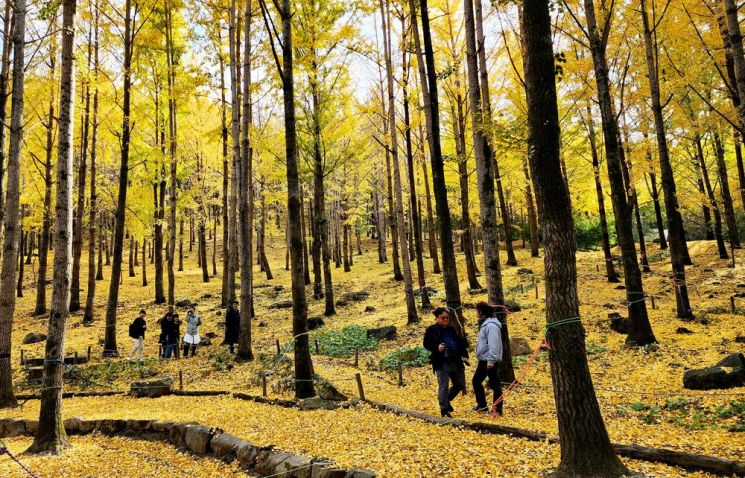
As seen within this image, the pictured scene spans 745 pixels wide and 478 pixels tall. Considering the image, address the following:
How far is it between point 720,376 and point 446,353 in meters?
4.04

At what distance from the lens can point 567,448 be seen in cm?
379

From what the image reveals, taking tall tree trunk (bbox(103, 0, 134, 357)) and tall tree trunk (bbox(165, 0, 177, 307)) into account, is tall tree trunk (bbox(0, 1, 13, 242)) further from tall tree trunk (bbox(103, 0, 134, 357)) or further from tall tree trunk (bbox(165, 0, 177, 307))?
tall tree trunk (bbox(165, 0, 177, 307))

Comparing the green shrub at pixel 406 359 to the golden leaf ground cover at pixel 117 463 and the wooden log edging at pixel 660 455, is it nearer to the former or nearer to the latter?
the wooden log edging at pixel 660 455

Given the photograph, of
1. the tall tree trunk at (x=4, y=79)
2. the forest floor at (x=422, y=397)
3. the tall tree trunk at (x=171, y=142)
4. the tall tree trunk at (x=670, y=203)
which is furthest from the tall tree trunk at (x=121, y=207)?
the tall tree trunk at (x=670, y=203)

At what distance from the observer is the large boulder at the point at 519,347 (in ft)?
32.3

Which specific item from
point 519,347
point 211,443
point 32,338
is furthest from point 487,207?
point 32,338

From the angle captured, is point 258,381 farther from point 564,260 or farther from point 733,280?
point 733,280

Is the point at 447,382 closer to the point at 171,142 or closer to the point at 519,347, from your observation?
the point at 519,347

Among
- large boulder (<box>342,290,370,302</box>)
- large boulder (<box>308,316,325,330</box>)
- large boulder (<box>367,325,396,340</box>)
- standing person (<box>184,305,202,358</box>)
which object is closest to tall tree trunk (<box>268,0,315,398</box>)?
large boulder (<box>367,325,396,340</box>)

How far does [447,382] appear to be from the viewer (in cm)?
648

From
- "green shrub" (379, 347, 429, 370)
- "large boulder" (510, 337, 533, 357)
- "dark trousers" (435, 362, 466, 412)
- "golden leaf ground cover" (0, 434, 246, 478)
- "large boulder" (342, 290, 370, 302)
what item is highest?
"large boulder" (342, 290, 370, 302)

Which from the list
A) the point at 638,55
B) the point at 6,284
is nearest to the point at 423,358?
the point at 6,284

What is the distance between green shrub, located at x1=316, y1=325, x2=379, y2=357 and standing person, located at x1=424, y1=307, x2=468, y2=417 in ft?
16.8

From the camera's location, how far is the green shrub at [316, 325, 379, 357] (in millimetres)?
12070
